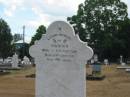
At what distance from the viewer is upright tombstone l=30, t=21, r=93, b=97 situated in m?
9.70

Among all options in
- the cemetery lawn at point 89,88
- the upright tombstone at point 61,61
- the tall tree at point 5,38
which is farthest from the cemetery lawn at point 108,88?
the tall tree at point 5,38

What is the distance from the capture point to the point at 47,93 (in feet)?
32.7

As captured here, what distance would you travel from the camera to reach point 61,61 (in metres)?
9.75

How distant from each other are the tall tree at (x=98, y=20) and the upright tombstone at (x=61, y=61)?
74158 millimetres

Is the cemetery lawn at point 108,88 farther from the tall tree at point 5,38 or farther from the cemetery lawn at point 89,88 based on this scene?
the tall tree at point 5,38

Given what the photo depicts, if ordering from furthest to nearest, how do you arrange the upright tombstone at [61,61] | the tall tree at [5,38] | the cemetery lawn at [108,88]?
the tall tree at [5,38]
the cemetery lawn at [108,88]
the upright tombstone at [61,61]

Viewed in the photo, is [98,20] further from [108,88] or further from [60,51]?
[60,51]

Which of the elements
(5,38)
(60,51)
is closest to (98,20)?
(5,38)

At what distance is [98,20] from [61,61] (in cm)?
7552

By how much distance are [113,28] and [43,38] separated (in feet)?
256

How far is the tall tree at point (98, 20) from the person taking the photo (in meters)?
84.7

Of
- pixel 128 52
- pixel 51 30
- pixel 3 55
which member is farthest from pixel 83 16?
pixel 51 30

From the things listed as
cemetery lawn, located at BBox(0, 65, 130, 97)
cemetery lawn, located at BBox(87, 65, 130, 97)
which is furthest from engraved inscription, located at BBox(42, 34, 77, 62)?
cemetery lawn, located at BBox(87, 65, 130, 97)

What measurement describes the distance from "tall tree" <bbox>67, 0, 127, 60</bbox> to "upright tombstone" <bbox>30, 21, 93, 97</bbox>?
74.2m
